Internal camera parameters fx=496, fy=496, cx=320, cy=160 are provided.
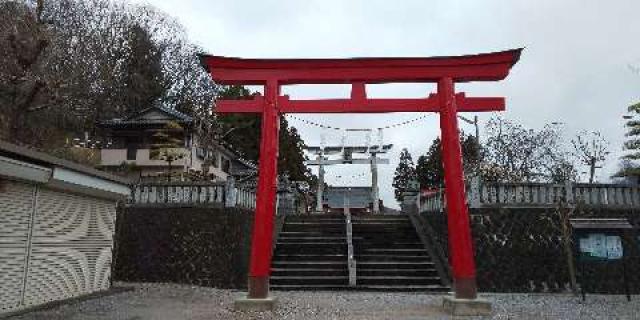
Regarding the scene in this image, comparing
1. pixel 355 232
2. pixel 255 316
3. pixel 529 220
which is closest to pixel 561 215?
pixel 529 220

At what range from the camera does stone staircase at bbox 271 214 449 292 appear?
1331 centimetres

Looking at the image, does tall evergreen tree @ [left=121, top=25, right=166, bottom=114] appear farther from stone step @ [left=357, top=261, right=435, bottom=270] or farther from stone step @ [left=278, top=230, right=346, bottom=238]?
stone step @ [left=357, top=261, right=435, bottom=270]

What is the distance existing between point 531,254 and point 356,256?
4750 mm

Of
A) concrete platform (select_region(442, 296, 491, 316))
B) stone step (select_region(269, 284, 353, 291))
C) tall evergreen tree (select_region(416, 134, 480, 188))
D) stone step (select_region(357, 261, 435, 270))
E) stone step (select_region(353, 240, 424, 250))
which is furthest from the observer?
tall evergreen tree (select_region(416, 134, 480, 188))

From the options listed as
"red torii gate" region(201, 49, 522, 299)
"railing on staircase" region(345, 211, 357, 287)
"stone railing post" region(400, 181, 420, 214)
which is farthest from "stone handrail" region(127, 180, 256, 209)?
"stone railing post" region(400, 181, 420, 214)

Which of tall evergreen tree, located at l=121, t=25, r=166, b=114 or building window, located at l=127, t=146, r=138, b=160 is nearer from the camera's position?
building window, located at l=127, t=146, r=138, b=160

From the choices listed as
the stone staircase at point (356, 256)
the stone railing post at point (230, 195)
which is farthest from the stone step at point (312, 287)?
the stone railing post at point (230, 195)

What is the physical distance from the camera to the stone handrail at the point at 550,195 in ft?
44.1

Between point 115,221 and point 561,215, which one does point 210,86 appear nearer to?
point 115,221

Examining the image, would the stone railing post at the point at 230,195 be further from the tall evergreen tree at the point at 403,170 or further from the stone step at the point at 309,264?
the tall evergreen tree at the point at 403,170

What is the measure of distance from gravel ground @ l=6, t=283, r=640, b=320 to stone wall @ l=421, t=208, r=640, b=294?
74 cm

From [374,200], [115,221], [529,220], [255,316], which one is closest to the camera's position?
[255,316]

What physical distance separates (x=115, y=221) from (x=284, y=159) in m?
26.3

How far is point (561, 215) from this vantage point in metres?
12.7
